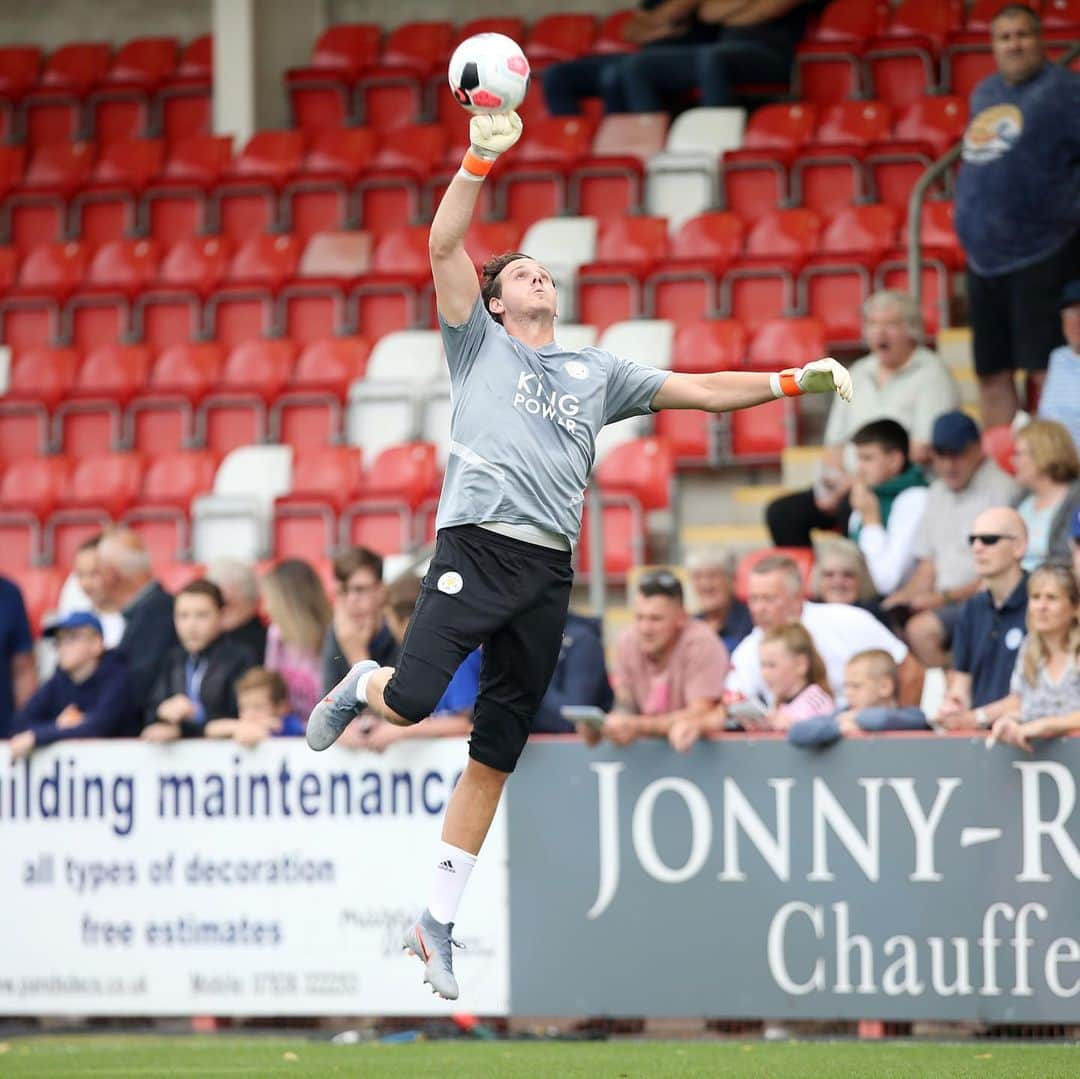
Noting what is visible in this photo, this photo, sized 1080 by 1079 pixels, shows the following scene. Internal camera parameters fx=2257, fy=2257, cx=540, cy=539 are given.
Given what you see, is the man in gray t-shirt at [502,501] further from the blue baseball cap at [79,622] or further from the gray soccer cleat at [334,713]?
the blue baseball cap at [79,622]

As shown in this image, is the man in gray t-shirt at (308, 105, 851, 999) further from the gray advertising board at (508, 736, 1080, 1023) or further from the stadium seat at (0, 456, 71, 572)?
the stadium seat at (0, 456, 71, 572)

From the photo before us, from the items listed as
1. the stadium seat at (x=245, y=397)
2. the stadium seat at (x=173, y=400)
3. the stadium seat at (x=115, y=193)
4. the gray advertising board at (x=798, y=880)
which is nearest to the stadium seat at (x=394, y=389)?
the stadium seat at (x=245, y=397)

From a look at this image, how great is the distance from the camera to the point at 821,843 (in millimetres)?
8797

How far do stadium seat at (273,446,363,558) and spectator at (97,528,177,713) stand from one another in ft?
7.23

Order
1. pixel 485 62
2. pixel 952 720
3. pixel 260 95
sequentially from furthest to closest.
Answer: pixel 260 95, pixel 952 720, pixel 485 62

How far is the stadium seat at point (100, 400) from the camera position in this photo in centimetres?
1545

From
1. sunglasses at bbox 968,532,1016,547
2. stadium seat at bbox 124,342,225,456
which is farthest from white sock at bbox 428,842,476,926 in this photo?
stadium seat at bbox 124,342,225,456

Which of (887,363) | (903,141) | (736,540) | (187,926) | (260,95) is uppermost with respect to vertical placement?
(260,95)

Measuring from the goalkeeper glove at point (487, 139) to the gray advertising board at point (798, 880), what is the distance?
338cm

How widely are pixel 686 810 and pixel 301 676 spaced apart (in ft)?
6.67

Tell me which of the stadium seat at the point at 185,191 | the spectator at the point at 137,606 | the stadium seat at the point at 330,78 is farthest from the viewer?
the stadium seat at the point at 330,78

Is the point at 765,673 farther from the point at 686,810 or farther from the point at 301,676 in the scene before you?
the point at 301,676

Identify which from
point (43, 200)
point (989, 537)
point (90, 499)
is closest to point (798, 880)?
point (989, 537)

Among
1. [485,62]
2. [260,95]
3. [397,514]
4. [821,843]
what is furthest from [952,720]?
[260,95]
